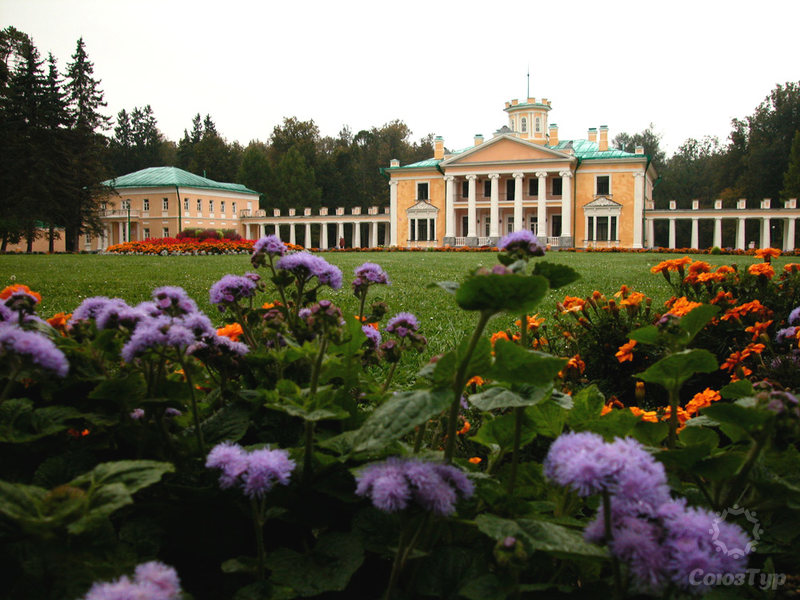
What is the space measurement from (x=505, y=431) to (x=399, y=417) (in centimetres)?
49

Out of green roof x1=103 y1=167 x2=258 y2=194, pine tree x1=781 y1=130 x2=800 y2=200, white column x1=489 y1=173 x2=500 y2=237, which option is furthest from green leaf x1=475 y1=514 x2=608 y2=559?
green roof x1=103 y1=167 x2=258 y2=194

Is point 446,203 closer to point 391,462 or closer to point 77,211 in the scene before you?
point 77,211

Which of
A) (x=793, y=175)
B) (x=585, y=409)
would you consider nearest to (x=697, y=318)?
(x=585, y=409)

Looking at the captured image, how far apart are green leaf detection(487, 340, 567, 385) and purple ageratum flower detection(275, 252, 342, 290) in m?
0.62

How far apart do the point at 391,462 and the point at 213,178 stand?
62.0 metres

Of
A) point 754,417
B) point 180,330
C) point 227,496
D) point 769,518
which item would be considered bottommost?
point 769,518

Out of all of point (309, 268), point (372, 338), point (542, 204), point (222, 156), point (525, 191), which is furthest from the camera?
point (222, 156)

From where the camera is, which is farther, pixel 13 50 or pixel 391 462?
pixel 13 50

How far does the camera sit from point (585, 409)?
133 centimetres

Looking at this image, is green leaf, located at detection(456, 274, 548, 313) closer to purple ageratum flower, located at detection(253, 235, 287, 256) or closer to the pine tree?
purple ageratum flower, located at detection(253, 235, 287, 256)

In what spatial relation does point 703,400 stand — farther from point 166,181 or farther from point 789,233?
point 166,181

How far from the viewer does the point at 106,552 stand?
86 cm

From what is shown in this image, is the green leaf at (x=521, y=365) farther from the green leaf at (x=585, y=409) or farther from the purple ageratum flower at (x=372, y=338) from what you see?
the purple ageratum flower at (x=372, y=338)

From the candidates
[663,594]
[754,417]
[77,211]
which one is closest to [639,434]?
[754,417]
